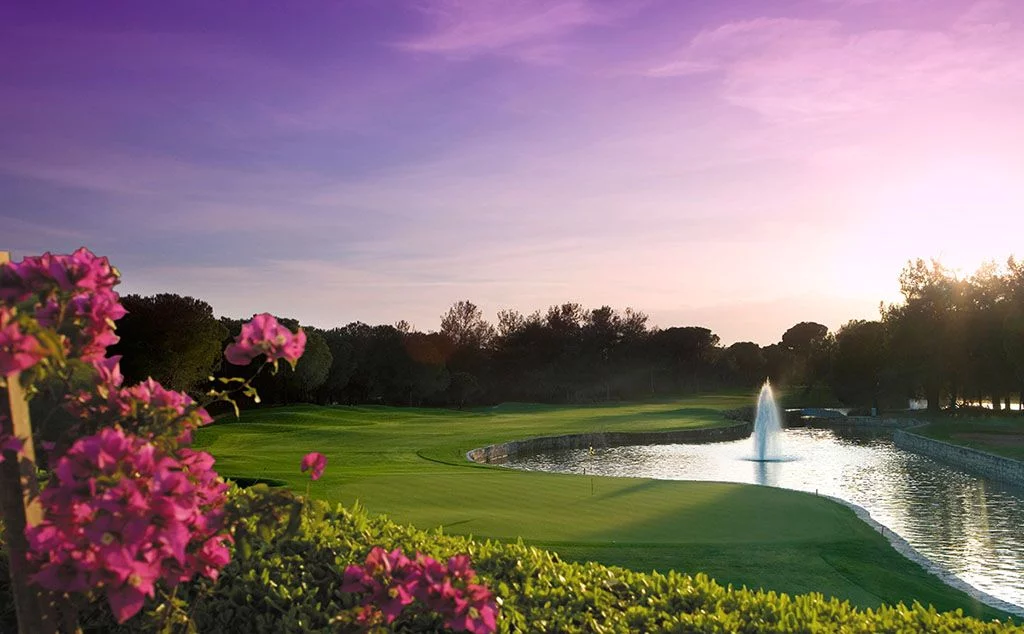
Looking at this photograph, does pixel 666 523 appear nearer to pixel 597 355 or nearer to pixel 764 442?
pixel 764 442

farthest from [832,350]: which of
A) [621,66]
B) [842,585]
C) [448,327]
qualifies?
[842,585]

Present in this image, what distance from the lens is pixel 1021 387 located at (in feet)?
161

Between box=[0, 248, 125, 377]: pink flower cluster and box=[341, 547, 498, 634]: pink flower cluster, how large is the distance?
143cm

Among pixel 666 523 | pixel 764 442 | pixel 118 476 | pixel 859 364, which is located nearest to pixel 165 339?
pixel 764 442

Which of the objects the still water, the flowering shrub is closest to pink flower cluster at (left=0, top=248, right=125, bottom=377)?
the flowering shrub

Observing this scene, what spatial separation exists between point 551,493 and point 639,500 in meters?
1.60

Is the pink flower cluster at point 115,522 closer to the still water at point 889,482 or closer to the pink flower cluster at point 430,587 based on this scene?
the pink flower cluster at point 430,587

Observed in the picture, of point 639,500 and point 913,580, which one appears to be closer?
point 913,580

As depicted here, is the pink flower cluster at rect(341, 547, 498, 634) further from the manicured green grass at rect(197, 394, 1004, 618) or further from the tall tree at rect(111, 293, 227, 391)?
the tall tree at rect(111, 293, 227, 391)

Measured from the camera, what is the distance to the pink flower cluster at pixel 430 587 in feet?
10.9

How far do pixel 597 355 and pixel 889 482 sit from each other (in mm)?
65245

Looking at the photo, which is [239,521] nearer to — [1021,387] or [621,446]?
[621,446]

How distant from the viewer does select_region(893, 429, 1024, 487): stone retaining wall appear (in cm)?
2614

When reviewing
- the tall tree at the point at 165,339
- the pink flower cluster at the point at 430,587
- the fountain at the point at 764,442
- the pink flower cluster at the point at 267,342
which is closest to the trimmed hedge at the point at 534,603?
the pink flower cluster at the point at 430,587
